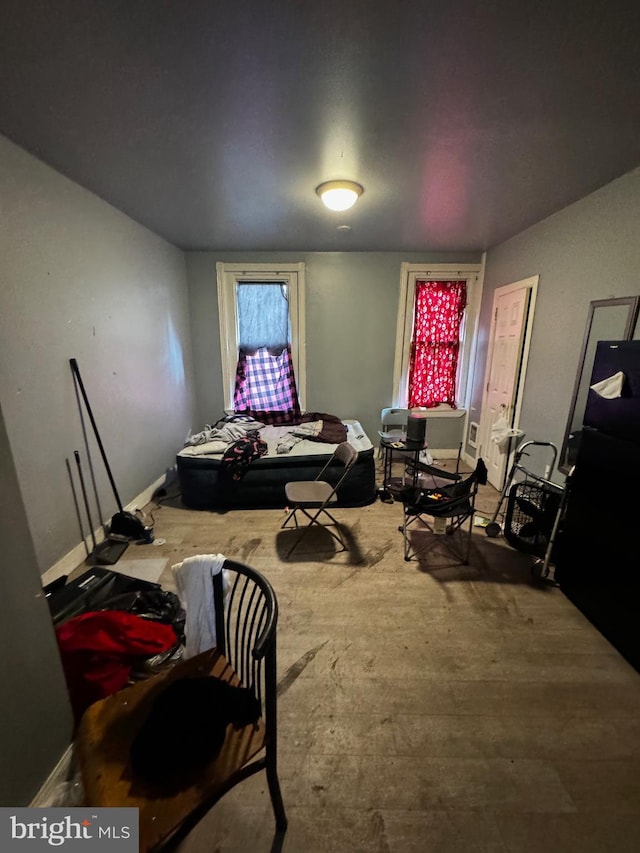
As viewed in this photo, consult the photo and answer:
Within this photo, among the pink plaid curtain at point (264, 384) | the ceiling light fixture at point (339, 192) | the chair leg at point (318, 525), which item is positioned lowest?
the chair leg at point (318, 525)

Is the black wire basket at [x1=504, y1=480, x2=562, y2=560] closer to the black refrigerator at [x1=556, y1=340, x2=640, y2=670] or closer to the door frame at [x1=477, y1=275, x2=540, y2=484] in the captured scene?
the black refrigerator at [x1=556, y1=340, x2=640, y2=670]

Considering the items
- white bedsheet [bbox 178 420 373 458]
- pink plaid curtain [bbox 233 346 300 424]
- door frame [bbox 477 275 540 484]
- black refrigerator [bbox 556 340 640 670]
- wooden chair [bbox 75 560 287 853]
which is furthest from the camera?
pink plaid curtain [bbox 233 346 300 424]

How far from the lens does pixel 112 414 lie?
2809 millimetres

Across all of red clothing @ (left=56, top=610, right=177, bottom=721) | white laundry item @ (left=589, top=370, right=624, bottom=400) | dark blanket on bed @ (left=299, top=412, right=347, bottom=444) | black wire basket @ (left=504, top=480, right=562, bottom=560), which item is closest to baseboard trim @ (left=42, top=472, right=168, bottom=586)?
red clothing @ (left=56, top=610, right=177, bottom=721)

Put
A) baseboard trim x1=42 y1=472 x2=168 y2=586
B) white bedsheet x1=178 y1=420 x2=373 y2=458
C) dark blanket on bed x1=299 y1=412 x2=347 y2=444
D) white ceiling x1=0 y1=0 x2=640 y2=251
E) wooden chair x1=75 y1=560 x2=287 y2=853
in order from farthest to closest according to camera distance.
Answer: dark blanket on bed x1=299 y1=412 x2=347 y2=444 < white bedsheet x1=178 y1=420 x2=373 y2=458 < baseboard trim x1=42 y1=472 x2=168 y2=586 < white ceiling x1=0 y1=0 x2=640 y2=251 < wooden chair x1=75 y1=560 x2=287 y2=853

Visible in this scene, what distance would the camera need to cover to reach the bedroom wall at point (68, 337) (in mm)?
1923

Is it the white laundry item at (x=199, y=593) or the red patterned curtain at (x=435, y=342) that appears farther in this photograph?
the red patterned curtain at (x=435, y=342)

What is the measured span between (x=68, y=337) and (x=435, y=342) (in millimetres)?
3993

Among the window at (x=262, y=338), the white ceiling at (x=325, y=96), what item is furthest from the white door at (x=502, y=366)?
the window at (x=262, y=338)

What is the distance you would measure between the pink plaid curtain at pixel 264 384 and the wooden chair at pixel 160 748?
3545 mm

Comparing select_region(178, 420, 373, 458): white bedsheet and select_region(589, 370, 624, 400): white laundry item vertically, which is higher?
select_region(589, 370, 624, 400): white laundry item

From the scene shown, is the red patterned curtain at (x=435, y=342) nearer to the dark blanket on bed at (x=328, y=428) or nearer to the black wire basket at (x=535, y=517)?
the dark blanket on bed at (x=328, y=428)

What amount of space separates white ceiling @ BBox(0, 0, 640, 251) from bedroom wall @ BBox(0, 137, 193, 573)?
30 cm

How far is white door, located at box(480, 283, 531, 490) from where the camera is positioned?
3322 millimetres
